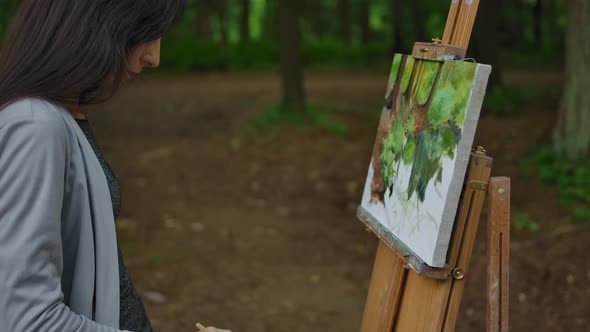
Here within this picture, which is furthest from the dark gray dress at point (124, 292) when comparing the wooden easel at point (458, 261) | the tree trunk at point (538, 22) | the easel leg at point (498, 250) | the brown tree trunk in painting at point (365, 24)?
the tree trunk at point (538, 22)

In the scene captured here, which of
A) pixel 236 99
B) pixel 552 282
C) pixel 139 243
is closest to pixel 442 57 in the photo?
pixel 552 282

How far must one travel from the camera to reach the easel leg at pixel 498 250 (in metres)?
1.81

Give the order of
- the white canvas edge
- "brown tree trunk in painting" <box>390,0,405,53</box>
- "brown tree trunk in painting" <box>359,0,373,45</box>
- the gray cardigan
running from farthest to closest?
"brown tree trunk in painting" <box>359,0,373,45</box> < "brown tree trunk in painting" <box>390,0,405,53</box> < the white canvas edge < the gray cardigan

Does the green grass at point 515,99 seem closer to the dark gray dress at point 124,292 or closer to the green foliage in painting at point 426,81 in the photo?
the green foliage in painting at point 426,81

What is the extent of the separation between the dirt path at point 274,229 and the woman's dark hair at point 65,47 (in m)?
3.11

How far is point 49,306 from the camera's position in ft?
3.99

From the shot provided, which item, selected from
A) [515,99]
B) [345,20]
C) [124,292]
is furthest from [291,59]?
[345,20]

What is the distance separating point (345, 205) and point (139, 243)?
2002 millimetres

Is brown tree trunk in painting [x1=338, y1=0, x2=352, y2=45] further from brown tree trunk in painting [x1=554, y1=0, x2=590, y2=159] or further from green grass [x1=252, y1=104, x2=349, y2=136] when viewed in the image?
brown tree trunk in painting [x1=554, y1=0, x2=590, y2=159]

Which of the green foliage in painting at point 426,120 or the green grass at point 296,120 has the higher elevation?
the green foliage in painting at point 426,120

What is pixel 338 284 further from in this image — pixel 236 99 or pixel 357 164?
pixel 236 99

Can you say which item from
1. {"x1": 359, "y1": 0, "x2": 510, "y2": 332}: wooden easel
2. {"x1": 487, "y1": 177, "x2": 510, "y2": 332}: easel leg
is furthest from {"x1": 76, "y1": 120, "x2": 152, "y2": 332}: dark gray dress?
{"x1": 487, "y1": 177, "x2": 510, "y2": 332}: easel leg

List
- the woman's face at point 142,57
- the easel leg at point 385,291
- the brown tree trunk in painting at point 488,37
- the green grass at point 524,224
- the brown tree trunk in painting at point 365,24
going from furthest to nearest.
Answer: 1. the brown tree trunk in painting at point 365,24
2. the brown tree trunk in painting at point 488,37
3. the green grass at point 524,224
4. the easel leg at point 385,291
5. the woman's face at point 142,57

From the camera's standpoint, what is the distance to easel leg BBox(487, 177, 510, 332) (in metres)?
1.81
